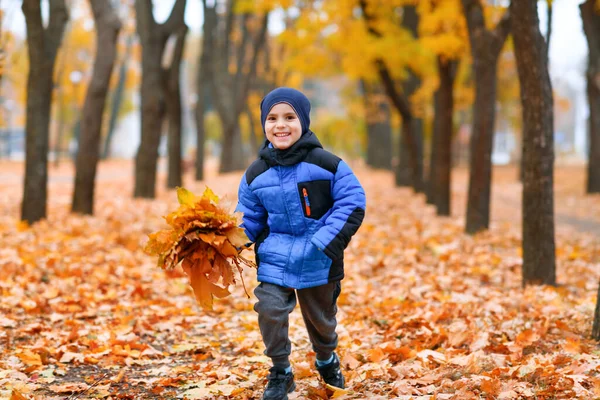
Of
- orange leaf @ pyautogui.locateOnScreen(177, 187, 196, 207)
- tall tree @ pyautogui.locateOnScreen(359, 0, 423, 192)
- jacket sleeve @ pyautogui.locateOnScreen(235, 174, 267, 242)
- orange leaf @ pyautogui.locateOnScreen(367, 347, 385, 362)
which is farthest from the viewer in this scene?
tall tree @ pyautogui.locateOnScreen(359, 0, 423, 192)

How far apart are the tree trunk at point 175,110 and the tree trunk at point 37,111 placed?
21.1ft

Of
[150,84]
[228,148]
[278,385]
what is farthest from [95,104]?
[228,148]

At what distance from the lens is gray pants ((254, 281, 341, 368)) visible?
372cm

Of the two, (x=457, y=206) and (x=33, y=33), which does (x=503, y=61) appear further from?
(x=33, y=33)

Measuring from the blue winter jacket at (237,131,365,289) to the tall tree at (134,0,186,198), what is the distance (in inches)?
459

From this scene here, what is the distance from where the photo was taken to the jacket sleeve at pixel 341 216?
3.59 metres

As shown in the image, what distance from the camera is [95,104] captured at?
12.2m

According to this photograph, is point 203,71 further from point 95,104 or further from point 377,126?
point 95,104

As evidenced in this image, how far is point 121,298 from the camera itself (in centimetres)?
666

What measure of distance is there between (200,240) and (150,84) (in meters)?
12.1

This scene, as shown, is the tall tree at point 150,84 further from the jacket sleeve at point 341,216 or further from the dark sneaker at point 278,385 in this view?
the dark sneaker at point 278,385

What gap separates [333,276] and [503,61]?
30.6m

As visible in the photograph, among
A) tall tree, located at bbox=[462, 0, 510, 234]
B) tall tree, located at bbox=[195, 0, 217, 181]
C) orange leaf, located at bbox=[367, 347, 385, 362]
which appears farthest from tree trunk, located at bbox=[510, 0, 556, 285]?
tall tree, located at bbox=[195, 0, 217, 181]

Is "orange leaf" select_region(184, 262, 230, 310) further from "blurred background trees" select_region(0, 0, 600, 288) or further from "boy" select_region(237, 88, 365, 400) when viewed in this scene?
"blurred background trees" select_region(0, 0, 600, 288)
